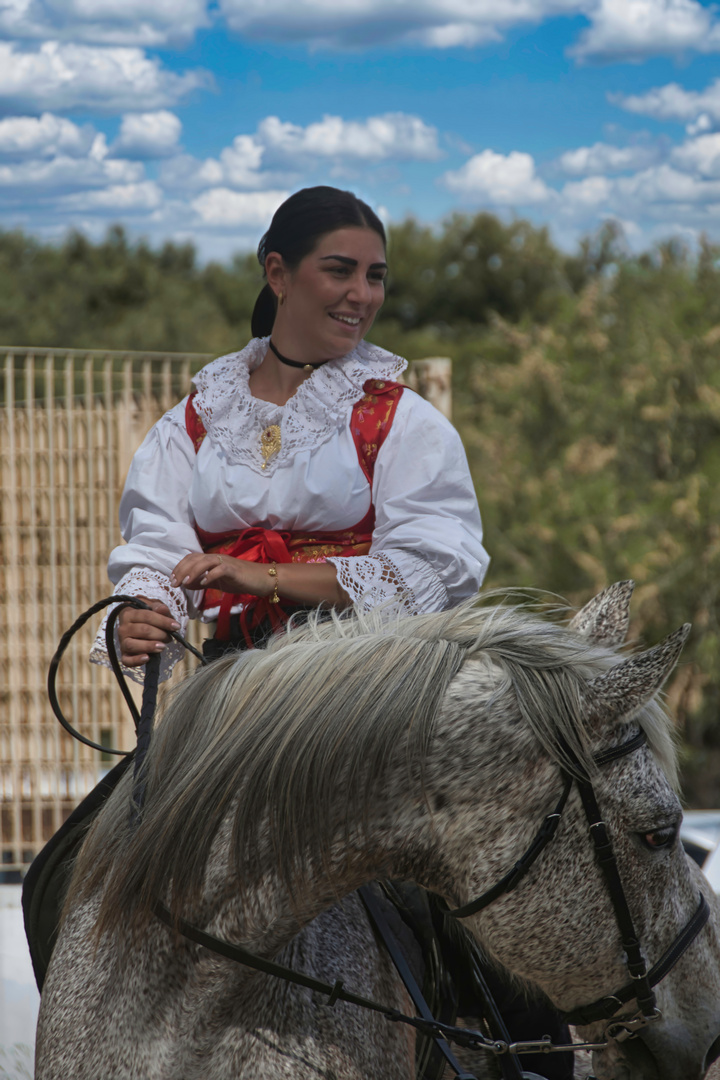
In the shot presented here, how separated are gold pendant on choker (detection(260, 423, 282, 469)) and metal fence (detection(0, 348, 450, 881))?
12.2ft

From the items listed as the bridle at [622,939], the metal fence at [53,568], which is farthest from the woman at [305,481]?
the metal fence at [53,568]

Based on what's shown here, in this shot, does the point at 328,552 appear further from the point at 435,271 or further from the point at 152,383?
the point at 435,271

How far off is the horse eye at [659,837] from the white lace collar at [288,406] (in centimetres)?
92

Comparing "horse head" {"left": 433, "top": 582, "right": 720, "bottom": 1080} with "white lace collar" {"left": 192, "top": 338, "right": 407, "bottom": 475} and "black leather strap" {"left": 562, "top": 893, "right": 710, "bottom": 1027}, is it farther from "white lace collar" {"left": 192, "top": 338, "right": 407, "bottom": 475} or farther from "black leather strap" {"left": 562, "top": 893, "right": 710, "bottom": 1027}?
"white lace collar" {"left": 192, "top": 338, "right": 407, "bottom": 475}

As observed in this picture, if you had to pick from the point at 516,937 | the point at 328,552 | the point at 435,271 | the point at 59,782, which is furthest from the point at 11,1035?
the point at 435,271

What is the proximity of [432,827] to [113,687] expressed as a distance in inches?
185

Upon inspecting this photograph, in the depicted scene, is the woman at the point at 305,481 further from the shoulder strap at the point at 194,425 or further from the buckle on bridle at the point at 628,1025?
the buckle on bridle at the point at 628,1025

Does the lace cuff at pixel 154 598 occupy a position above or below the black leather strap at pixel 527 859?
above

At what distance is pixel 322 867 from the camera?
134 centimetres

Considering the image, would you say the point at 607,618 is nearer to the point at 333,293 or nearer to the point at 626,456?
the point at 333,293

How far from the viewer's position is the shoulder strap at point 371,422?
186 centimetres

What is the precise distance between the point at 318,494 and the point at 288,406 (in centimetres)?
22

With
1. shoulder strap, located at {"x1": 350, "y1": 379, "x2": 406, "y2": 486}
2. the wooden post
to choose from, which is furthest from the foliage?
shoulder strap, located at {"x1": 350, "y1": 379, "x2": 406, "y2": 486}

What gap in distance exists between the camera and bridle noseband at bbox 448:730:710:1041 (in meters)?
1.29
